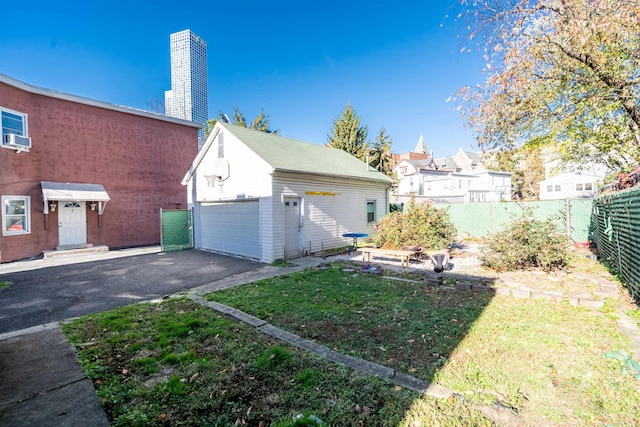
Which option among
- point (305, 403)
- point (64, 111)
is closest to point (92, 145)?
point (64, 111)

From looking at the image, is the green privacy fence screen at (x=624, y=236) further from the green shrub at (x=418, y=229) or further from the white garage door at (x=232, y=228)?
the white garage door at (x=232, y=228)

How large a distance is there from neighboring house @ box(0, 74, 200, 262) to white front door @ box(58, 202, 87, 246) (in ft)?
0.12

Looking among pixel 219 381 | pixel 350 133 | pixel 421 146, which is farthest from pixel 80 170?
pixel 421 146

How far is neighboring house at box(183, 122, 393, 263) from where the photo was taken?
35.1 feet

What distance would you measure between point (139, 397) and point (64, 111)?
53.7 ft

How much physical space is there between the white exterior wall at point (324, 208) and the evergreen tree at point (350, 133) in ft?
55.0

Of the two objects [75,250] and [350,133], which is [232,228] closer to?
[75,250]

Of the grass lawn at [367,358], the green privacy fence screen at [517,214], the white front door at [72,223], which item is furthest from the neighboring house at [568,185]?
the white front door at [72,223]

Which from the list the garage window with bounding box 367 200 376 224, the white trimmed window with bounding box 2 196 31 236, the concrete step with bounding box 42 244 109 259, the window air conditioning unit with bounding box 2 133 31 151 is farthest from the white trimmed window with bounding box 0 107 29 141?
the garage window with bounding box 367 200 376 224

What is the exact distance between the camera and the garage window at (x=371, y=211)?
15.1 m

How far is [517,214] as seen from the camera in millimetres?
14602

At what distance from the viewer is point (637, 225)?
5.17 metres

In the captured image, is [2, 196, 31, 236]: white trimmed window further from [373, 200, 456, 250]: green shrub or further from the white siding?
[373, 200, 456, 250]: green shrub

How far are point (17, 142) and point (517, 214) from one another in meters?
23.0
